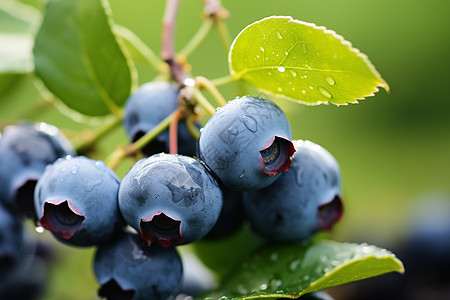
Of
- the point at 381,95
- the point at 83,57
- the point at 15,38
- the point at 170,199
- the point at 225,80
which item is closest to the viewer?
the point at 170,199

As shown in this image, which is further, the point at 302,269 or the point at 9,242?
the point at 9,242

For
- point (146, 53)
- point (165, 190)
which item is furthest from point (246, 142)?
point (146, 53)

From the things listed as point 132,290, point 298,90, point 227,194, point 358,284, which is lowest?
point 358,284

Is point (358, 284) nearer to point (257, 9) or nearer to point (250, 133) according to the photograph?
point (250, 133)

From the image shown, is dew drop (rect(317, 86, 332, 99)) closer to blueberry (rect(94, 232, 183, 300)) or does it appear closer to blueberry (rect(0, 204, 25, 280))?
blueberry (rect(94, 232, 183, 300))

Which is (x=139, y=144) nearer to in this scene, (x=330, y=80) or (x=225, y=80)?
(x=225, y=80)

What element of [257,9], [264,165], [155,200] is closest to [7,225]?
[155,200]

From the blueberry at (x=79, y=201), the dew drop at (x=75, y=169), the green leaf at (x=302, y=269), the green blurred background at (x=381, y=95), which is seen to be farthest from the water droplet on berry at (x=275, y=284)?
the green blurred background at (x=381, y=95)
